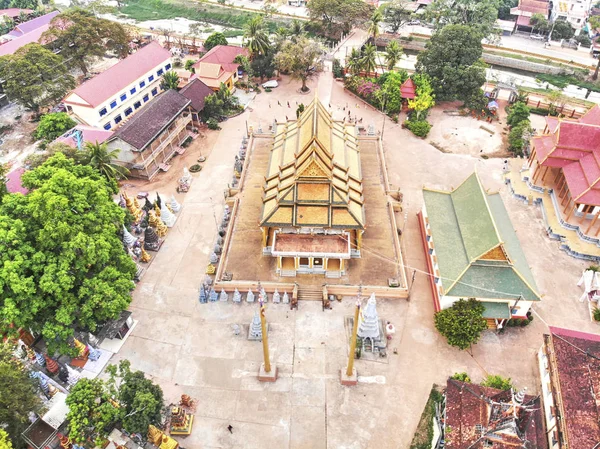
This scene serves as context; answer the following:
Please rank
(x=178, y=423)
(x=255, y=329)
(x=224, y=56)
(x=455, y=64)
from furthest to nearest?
(x=224, y=56) → (x=455, y=64) → (x=255, y=329) → (x=178, y=423)

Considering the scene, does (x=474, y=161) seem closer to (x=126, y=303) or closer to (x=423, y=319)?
(x=423, y=319)

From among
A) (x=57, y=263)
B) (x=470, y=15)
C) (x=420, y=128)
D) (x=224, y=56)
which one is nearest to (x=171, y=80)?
(x=224, y=56)

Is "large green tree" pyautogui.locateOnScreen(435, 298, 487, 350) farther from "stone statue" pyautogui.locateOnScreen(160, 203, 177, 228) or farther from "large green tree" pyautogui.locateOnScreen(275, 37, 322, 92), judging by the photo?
"large green tree" pyautogui.locateOnScreen(275, 37, 322, 92)

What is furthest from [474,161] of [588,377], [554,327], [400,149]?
[588,377]

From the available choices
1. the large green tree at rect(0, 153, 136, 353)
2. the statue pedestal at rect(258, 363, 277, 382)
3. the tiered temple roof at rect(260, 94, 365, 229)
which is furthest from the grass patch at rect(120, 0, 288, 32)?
the statue pedestal at rect(258, 363, 277, 382)

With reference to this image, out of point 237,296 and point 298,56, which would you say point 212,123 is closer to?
point 298,56

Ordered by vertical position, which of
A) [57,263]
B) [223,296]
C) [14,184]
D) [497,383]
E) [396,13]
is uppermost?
[396,13]
